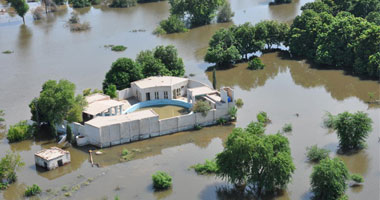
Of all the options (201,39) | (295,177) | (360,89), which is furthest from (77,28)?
(295,177)

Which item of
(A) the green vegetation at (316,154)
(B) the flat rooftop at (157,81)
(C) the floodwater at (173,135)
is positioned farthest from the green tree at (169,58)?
(A) the green vegetation at (316,154)

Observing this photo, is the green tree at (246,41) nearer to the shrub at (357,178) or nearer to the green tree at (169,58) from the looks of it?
the green tree at (169,58)

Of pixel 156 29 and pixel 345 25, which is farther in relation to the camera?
pixel 156 29

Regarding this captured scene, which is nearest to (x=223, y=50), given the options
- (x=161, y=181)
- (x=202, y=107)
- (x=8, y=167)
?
(x=202, y=107)

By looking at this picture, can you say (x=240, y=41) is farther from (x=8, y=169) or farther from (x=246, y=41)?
(x=8, y=169)

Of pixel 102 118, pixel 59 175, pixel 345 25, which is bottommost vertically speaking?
pixel 59 175

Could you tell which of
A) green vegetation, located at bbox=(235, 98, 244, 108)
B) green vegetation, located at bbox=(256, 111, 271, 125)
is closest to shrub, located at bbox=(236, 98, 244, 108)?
green vegetation, located at bbox=(235, 98, 244, 108)

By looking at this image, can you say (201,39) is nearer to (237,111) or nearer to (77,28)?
(77,28)

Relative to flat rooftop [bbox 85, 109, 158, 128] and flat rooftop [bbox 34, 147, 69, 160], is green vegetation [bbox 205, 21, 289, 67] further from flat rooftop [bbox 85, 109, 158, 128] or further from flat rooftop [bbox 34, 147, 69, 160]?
flat rooftop [bbox 34, 147, 69, 160]
